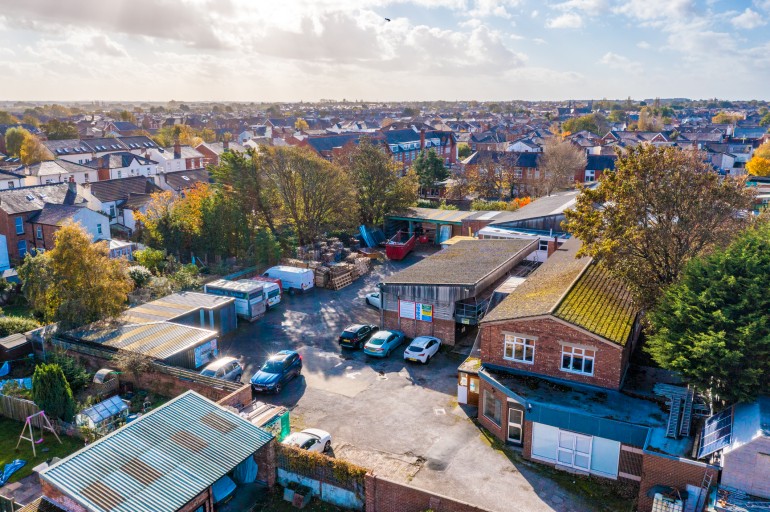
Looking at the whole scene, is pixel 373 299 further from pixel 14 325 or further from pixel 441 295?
pixel 14 325

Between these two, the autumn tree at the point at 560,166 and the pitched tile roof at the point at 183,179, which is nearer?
the pitched tile roof at the point at 183,179

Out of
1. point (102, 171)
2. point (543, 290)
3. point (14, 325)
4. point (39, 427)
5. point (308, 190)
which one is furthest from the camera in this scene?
point (102, 171)

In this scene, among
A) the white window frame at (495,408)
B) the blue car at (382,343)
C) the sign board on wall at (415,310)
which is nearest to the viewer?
the white window frame at (495,408)

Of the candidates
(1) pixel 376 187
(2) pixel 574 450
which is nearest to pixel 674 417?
(2) pixel 574 450

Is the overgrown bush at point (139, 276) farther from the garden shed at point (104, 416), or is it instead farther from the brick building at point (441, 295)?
the brick building at point (441, 295)

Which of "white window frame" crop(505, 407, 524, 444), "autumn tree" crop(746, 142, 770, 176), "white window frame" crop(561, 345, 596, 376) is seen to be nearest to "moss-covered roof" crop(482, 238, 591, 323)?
"white window frame" crop(561, 345, 596, 376)

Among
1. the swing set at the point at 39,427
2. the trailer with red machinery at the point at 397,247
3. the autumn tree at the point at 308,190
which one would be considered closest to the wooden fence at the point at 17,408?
the swing set at the point at 39,427

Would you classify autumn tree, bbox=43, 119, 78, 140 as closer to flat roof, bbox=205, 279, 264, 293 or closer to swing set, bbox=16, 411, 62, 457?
flat roof, bbox=205, 279, 264, 293

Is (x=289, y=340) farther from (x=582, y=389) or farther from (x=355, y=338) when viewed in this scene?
(x=582, y=389)
